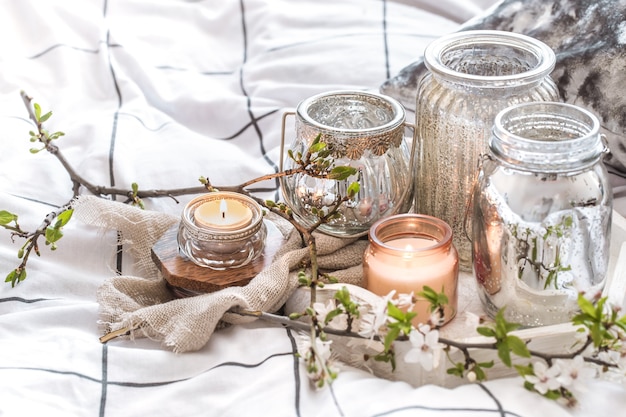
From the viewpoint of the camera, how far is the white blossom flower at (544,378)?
0.74 m

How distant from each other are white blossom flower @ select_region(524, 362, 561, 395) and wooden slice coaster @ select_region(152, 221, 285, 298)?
30cm

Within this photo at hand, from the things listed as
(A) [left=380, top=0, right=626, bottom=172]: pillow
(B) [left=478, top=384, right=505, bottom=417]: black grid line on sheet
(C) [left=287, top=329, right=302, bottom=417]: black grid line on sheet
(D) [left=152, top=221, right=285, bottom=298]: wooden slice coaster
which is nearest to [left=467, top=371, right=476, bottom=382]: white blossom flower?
(B) [left=478, top=384, right=505, bottom=417]: black grid line on sheet

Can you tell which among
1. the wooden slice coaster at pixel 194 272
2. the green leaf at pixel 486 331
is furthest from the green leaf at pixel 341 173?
the green leaf at pixel 486 331

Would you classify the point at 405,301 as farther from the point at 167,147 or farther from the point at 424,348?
the point at 167,147

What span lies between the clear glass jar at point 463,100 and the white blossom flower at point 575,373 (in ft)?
0.73

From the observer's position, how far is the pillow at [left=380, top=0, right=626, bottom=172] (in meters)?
1.05

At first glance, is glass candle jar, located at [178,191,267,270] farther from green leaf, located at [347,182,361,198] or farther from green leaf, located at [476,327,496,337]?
green leaf, located at [476,327,496,337]

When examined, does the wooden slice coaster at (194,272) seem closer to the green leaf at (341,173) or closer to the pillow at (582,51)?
the green leaf at (341,173)

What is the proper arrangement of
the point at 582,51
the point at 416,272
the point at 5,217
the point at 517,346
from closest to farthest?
the point at 517,346
the point at 416,272
the point at 5,217
the point at 582,51

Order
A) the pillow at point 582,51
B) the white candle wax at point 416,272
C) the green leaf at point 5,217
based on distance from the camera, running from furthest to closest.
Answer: the pillow at point 582,51
the green leaf at point 5,217
the white candle wax at point 416,272

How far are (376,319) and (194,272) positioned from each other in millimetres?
234

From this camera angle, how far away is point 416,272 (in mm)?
831

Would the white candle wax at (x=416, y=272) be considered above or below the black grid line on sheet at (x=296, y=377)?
above

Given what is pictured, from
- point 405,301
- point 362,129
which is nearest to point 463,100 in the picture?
point 362,129
